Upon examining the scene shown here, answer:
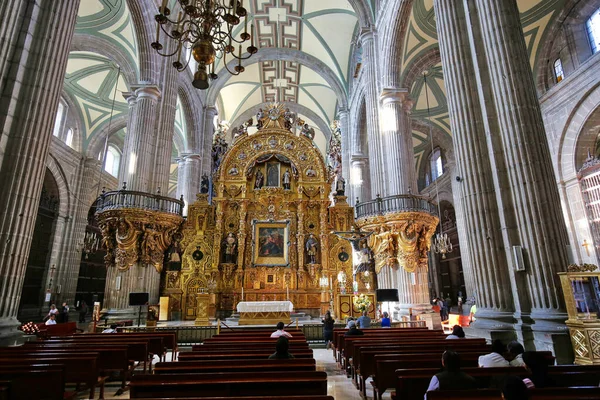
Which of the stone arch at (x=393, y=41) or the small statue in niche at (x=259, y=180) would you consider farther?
the small statue in niche at (x=259, y=180)

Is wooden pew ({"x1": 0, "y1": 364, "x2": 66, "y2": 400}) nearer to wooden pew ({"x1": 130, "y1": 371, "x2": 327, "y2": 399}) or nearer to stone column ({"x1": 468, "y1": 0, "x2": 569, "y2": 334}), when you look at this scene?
wooden pew ({"x1": 130, "y1": 371, "x2": 327, "y2": 399})

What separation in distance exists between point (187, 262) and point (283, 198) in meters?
5.06

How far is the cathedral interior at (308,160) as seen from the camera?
6109 millimetres

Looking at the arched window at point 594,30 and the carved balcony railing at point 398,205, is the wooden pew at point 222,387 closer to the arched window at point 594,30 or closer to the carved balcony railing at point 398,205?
the carved balcony railing at point 398,205

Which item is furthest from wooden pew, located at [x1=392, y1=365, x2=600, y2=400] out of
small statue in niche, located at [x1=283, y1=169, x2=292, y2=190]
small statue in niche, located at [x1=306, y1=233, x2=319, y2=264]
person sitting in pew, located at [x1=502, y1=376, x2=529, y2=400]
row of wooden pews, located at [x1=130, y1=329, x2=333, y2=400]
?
small statue in niche, located at [x1=283, y1=169, x2=292, y2=190]

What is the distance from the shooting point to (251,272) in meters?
14.4

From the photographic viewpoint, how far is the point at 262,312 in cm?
1155

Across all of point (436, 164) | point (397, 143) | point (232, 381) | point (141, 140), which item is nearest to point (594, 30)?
point (397, 143)

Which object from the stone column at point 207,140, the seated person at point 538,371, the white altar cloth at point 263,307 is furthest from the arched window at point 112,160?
the seated person at point 538,371

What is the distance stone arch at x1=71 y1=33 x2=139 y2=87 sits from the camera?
15261mm

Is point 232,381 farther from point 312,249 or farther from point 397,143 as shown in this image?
point 312,249

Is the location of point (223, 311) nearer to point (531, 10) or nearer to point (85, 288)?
point (85, 288)

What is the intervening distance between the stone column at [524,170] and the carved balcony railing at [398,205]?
496 centimetres

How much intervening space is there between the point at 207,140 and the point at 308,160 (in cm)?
869
